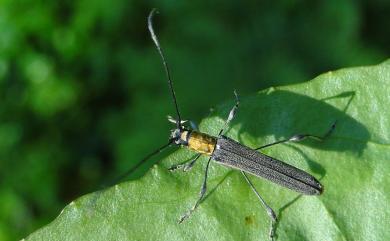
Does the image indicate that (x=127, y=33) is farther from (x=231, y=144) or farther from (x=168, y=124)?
(x=231, y=144)

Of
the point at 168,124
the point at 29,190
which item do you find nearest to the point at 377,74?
the point at 168,124

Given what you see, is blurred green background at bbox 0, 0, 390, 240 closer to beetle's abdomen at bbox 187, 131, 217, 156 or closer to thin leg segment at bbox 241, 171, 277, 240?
beetle's abdomen at bbox 187, 131, 217, 156

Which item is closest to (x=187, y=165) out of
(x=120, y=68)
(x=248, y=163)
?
(x=248, y=163)

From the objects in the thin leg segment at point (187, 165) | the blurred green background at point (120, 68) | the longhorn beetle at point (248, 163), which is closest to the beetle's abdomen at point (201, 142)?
the longhorn beetle at point (248, 163)

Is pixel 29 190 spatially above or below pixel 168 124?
below

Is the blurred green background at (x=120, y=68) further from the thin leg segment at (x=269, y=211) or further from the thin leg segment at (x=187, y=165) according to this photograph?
the thin leg segment at (x=269, y=211)

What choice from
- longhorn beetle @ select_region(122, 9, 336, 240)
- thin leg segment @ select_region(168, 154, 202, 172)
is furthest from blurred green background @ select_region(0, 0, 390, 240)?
thin leg segment @ select_region(168, 154, 202, 172)

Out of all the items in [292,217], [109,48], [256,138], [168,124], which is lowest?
[168,124]
